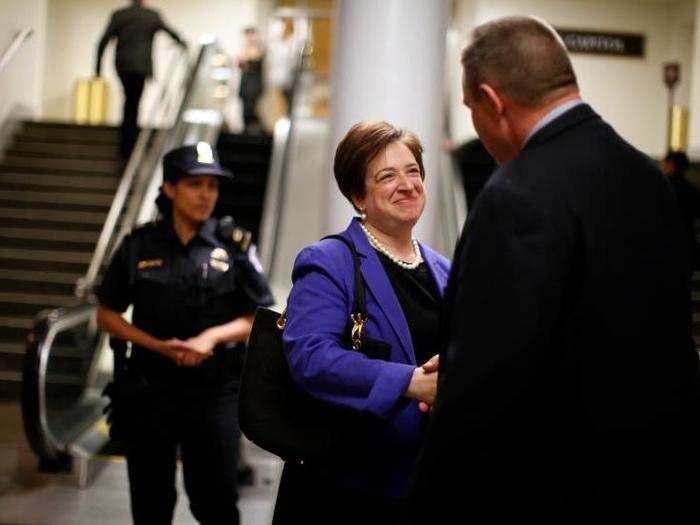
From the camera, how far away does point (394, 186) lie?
235 cm

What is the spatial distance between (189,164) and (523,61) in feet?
7.14

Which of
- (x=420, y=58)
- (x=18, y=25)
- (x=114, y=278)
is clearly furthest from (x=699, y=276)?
(x=18, y=25)

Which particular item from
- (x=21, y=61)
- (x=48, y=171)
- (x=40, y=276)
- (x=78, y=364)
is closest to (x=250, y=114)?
(x=21, y=61)

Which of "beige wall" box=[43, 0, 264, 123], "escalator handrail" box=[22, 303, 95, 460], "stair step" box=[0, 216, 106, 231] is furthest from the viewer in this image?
"beige wall" box=[43, 0, 264, 123]

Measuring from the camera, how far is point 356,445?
2.23 m

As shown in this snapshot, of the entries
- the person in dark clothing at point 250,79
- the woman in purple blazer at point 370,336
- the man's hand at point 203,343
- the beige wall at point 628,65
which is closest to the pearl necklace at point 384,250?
the woman in purple blazer at point 370,336

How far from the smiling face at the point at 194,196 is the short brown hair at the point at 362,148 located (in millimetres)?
1415

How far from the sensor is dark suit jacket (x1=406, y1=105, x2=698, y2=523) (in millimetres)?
1637

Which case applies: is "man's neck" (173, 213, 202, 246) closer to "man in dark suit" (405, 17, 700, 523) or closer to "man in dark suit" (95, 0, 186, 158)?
"man in dark suit" (405, 17, 700, 523)

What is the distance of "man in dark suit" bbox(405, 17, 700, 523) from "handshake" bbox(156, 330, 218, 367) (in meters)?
1.98

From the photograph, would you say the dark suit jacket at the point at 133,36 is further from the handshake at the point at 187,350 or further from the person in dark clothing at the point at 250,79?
the handshake at the point at 187,350

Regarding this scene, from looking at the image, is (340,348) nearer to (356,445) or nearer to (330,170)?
(356,445)

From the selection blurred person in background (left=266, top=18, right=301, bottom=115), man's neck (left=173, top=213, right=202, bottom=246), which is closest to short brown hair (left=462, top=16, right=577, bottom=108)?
man's neck (left=173, top=213, right=202, bottom=246)

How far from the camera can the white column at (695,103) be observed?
49.5 feet
